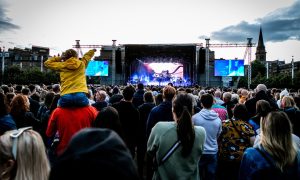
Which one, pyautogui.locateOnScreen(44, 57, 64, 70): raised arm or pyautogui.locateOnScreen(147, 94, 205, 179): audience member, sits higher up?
pyautogui.locateOnScreen(44, 57, 64, 70): raised arm

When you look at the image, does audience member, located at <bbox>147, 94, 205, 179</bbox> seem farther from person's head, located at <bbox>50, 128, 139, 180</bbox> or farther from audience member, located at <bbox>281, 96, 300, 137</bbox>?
audience member, located at <bbox>281, 96, 300, 137</bbox>

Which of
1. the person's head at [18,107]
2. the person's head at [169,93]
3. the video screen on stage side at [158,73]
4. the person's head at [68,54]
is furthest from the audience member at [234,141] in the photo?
the video screen on stage side at [158,73]

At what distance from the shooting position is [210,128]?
4613 millimetres

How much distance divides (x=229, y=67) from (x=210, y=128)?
28399mm

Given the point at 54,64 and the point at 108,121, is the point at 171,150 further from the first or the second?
the point at 54,64

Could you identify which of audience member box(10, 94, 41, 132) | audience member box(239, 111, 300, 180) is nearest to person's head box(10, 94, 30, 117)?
audience member box(10, 94, 41, 132)

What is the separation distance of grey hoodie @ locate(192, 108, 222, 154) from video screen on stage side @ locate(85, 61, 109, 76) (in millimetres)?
29050

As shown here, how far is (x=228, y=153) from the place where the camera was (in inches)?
187

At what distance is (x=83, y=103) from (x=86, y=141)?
9.57 ft

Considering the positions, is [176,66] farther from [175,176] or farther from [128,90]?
[175,176]

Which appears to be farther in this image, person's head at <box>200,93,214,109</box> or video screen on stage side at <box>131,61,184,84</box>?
video screen on stage side at <box>131,61,184,84</box>

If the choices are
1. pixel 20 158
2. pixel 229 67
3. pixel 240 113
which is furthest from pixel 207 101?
pixel 229 67

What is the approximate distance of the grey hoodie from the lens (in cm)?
461

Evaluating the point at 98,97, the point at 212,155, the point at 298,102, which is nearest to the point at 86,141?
the point at 212,155
